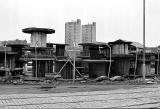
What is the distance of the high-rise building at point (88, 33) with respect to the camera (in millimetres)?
56031

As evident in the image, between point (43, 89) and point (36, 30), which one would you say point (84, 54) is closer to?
point (36, 30)

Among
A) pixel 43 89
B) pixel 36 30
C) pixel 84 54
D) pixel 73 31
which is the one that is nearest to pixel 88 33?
pixel 73 31

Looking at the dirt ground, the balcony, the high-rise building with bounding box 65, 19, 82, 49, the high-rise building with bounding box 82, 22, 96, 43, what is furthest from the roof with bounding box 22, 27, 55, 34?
the high-rise building with bounding box 82, 22, 96, 43

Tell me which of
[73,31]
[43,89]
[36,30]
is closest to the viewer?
[43,89]

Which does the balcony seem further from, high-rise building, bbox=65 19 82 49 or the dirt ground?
the dirt ground

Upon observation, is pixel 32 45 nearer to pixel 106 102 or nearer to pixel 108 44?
pixel 108 44

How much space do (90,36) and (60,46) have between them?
19700mm

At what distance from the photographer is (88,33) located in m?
56.9

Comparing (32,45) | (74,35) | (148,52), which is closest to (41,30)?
(32,45)

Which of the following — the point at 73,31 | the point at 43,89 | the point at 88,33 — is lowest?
the point at 43,89

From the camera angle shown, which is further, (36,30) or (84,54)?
(84,54)

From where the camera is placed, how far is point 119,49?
3938cm

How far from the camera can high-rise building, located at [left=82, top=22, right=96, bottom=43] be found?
56031 millimetres

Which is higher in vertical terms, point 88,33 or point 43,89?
point 88,33
